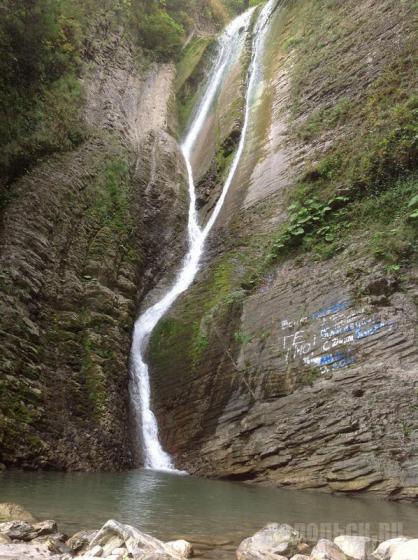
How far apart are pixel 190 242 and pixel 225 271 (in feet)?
9.65

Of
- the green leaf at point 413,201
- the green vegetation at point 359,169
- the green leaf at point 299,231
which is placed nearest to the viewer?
the green leaf at point 413,201

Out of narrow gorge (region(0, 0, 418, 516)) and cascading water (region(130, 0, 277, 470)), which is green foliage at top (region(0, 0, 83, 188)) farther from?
cascading water (region(130, 0, 277, 470))

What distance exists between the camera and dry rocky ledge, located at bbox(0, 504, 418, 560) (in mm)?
3549

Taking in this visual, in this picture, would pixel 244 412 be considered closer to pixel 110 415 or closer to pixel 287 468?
pixel 287 468

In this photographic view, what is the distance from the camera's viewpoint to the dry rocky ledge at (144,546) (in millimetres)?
3549

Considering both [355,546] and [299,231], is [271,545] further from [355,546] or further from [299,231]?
[299,231]

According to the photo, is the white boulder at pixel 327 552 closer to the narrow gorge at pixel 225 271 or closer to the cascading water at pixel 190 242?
the narrow gorge at pixel 225 271

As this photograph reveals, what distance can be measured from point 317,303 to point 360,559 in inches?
262

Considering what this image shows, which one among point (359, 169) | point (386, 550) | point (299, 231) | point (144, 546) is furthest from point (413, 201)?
point (144, 546)

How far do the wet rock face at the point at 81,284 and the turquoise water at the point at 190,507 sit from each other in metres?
1.23

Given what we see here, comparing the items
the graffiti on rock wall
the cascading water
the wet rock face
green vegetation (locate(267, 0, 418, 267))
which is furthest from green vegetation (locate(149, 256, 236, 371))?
the graffiti on rock wall

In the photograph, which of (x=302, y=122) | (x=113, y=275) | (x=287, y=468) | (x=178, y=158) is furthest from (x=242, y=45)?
(x=287, y=468)

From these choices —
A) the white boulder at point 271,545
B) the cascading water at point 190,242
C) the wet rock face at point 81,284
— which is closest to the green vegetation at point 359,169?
the cascading water at point 190,242

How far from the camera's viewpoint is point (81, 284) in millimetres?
12000
